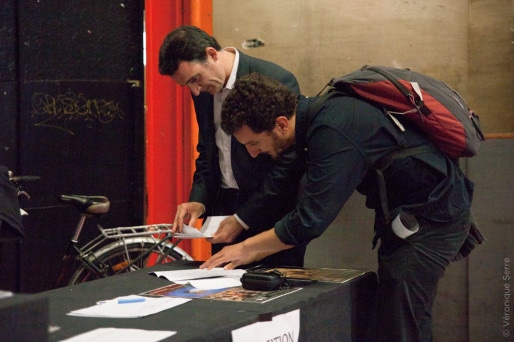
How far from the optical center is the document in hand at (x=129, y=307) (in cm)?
194

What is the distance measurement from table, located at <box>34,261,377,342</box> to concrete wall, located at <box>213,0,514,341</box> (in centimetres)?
159

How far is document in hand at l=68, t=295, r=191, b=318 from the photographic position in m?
1.94

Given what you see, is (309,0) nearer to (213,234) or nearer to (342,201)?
(213,234)

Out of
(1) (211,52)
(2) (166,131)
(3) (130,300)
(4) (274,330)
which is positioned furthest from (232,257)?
(2) (166,131)

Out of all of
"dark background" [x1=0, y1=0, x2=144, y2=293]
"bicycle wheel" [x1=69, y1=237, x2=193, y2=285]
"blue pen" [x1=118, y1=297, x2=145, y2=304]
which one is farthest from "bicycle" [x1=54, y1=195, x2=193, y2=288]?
"blue pen" [x1=118, y1=297, x2=145, y2=304]

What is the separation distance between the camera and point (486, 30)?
417cm

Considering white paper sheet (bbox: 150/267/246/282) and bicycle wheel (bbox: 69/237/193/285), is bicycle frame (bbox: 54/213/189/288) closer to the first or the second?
bicycle wheel (bbox: 69/237/193/285)

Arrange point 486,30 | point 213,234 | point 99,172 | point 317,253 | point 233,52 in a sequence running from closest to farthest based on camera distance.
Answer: point 213,234
point 233,52
point 486,30
point 317,253
point 99,172

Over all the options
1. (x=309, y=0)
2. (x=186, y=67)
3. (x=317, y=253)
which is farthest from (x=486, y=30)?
(x=186, y=67)

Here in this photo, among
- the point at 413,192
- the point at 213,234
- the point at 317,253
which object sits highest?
the point at 413,192

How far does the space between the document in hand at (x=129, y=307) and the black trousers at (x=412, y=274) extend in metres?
0.69

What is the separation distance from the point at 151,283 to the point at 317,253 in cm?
215

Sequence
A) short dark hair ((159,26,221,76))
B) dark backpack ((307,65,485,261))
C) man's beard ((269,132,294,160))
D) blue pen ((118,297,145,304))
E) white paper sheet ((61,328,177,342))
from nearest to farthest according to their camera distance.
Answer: white paper sheet ((61,328,177,342)), blue pen ((118,297,145,304)), dark backpack ((307,65,485,261)), man's beard ((269,132,294,160)), short dark hair ((159,26,221,76))

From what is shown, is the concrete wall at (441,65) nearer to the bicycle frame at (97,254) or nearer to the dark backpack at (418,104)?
the bicycle frame at (97,254)
